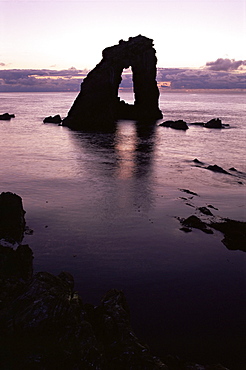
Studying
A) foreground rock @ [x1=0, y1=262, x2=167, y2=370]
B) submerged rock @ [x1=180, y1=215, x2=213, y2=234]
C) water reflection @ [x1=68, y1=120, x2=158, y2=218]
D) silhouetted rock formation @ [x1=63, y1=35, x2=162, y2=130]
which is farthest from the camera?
silhouetted rock formation @ [x1=63, y1=35, x2=162, y2=130]

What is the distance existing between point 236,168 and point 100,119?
143ft

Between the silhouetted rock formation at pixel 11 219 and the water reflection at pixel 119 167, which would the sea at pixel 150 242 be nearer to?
the water reflection at pixel 119 167

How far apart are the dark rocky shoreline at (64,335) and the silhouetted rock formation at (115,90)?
62189 millimetres

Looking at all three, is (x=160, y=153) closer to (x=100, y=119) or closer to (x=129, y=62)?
(x=100, y=119)

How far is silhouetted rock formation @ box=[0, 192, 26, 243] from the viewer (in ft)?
50.2

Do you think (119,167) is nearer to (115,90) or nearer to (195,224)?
(195,224)

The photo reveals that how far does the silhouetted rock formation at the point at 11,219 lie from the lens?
50.2 feet

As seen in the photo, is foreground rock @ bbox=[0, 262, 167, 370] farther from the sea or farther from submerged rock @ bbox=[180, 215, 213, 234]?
submerged rock @ bbox=[180, 215, 213, 234]

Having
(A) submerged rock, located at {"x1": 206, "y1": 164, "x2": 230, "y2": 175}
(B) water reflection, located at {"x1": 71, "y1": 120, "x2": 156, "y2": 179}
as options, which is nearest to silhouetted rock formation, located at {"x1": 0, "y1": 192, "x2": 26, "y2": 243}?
(B) water reflection, located at {"x1": 71, "y1": 120, "x2": 156, "y2": 179}

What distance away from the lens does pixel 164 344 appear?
29.8 ft

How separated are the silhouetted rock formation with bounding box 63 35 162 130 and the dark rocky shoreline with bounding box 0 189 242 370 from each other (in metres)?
62.2

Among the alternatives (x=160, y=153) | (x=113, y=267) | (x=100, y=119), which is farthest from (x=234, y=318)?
(x=100, y=119)

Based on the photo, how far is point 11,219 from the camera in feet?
52.1

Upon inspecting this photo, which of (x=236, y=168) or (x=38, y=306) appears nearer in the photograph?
(x=38, y=306)
